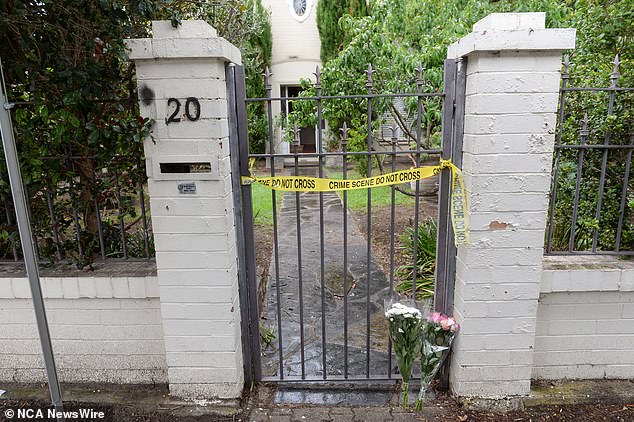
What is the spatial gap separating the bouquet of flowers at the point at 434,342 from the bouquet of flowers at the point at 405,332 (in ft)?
0.21

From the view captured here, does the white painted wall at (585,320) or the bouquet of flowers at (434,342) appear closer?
the bouquet of flowers at (434,342)

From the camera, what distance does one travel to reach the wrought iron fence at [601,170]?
106 inches

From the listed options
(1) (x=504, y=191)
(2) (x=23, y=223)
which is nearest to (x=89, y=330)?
(2) (x=23, y=223)

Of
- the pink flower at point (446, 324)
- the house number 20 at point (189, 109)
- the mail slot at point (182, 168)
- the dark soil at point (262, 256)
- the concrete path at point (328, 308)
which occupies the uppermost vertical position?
the house number 20 at point (189, 109)

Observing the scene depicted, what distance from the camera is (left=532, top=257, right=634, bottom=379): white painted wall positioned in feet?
8.89

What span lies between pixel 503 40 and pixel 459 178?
2.58ft

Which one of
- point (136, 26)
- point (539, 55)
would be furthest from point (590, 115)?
point (136, 26)

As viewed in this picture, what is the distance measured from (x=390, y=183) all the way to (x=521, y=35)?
1.05 m

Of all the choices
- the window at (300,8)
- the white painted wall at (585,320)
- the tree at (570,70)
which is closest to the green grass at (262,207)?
the tree at (570,70)

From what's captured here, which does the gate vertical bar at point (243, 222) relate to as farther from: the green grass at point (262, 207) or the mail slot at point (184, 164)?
the green grass at point (262, 207)

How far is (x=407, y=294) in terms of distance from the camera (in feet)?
14.6

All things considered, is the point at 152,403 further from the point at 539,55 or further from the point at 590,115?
the point at 590,115

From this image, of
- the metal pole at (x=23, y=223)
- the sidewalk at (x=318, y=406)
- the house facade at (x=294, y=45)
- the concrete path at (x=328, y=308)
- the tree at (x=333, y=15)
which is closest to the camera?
the metal pole at (x=23, y=223)

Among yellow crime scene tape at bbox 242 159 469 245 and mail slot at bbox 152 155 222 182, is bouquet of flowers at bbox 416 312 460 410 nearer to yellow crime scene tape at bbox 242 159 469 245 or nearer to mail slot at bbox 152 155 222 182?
yellow crime scene tape at bbox 242 159 469 245
